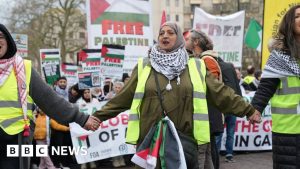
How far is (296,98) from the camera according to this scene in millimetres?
4184

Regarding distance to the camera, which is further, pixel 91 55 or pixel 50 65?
pixel 50 65

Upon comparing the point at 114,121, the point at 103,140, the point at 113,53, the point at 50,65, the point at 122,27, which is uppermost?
the point at 122,27

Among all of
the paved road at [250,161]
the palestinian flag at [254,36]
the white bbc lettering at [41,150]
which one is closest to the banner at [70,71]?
the palestinian flag at [254,36]

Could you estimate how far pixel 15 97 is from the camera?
3.92 meters

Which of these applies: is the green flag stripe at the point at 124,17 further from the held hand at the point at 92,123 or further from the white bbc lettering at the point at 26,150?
the white bbc lettering at the point at 26,150

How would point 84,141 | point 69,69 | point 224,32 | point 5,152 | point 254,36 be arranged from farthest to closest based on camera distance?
1. point 69,69
2. point 254,36
3. point 224,32
4. point 84,141
5. point 5,152

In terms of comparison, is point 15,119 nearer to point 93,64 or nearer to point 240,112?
point 240,112

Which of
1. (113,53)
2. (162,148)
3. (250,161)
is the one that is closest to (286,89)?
(162,148)

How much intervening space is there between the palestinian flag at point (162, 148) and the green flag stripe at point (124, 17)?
6645mm

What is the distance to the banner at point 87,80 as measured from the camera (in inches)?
368

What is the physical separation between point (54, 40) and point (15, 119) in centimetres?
4512

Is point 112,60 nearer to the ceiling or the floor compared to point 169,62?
nearer to the floor

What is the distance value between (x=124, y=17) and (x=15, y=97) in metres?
6.92

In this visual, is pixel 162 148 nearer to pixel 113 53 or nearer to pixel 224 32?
pixel 113 53
